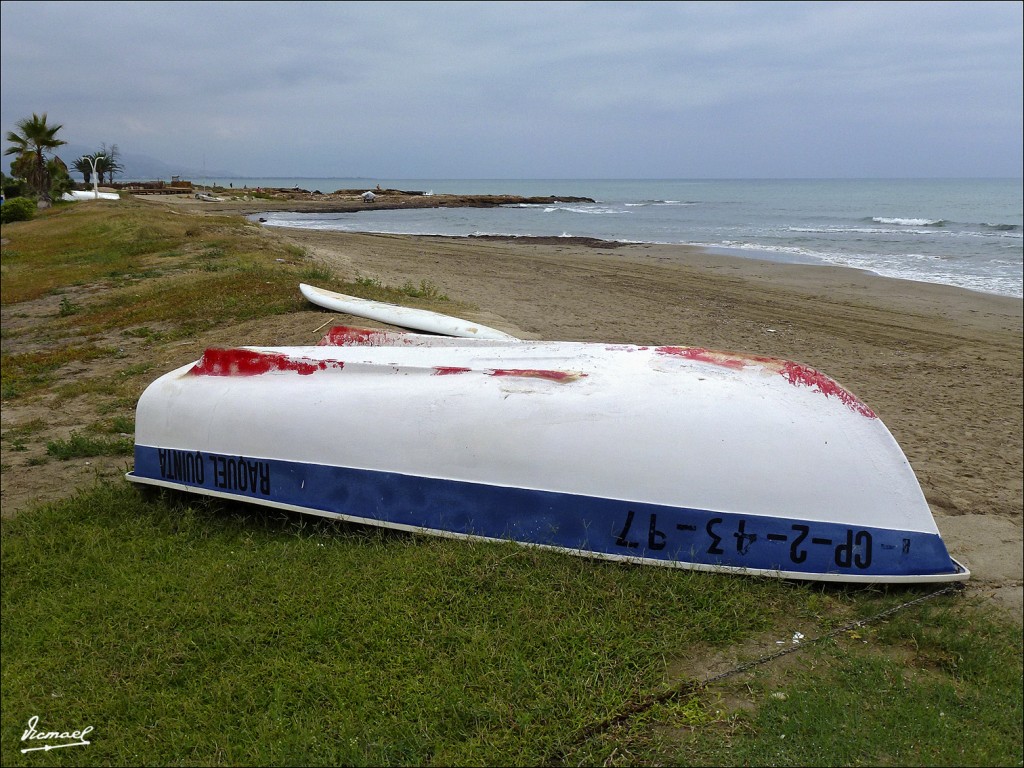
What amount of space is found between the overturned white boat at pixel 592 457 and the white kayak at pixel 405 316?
161 cm

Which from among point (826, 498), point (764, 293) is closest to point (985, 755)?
point (826, 498)

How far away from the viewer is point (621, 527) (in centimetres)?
333

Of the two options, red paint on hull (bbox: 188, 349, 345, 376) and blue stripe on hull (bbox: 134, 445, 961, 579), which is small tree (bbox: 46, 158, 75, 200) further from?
blue stripe on hull (bbox: 134, 445, 961, 579)

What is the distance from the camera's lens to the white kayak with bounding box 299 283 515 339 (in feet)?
20.0

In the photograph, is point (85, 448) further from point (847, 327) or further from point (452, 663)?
point (847, 327)

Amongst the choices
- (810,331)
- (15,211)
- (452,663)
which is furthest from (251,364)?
(15,211)

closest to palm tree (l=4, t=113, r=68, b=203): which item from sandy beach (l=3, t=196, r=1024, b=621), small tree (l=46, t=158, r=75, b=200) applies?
small tree (l=46, t=158, r=75, b=200)

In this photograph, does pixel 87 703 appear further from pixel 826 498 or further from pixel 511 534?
pixel 826 498

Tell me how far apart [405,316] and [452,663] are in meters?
4.50

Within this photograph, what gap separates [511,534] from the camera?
3443mm

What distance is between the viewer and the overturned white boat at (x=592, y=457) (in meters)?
3.24

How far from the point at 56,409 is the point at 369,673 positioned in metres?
4.87

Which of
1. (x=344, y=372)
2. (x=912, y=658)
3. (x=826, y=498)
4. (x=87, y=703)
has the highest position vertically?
(x=344, y=372)

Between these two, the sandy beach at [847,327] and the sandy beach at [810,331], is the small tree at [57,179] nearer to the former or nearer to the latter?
the sandy beach at [810,331]
